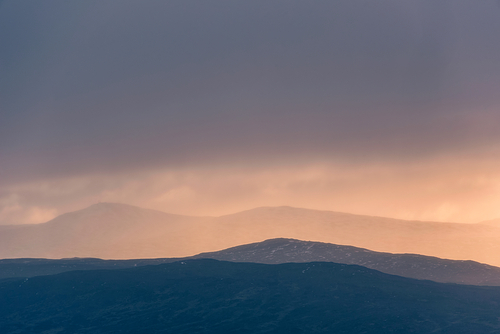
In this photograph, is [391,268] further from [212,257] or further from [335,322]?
[212,257]

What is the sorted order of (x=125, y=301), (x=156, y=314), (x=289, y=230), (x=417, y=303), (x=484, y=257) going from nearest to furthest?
(x=484, y=257)
(x=289, y=230)
(x=417, y=303)
(x=156, y=314)
(x=125, y=301)

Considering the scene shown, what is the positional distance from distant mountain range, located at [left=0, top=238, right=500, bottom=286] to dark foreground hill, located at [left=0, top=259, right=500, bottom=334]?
167cm

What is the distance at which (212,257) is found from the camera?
20062 millimetres

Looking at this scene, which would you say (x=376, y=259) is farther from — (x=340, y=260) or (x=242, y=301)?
(x=242, y=301)

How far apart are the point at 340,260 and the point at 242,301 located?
375 inches

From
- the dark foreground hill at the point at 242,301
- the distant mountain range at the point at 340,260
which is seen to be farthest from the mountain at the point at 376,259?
the dark foreground hill at the point at 242,301

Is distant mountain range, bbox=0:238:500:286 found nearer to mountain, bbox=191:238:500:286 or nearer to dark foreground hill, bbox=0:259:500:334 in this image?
mountain, bbox=191:238:500:286

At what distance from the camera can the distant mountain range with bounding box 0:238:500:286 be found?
712 inches

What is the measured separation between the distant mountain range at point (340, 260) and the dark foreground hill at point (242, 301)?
1.67 m

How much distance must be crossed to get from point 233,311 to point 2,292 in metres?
22.5

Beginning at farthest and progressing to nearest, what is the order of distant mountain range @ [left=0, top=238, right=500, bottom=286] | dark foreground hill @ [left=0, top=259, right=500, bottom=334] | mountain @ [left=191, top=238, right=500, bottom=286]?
dark foreground hill @ [left=0, top=259, right=500, bottom=334] < distant mountain range @ [left=0, top=238, right=500, bottom=286] < mountain @ [left=191, top=238, right=500, bottom=286]

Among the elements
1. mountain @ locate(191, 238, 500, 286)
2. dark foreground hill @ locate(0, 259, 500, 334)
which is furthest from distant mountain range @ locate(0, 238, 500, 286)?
dark foreground hill @ locate(0, 259, 500, 334)

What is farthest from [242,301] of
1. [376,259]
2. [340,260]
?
[376,259]

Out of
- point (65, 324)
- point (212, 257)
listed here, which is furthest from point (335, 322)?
point (65, 324)
